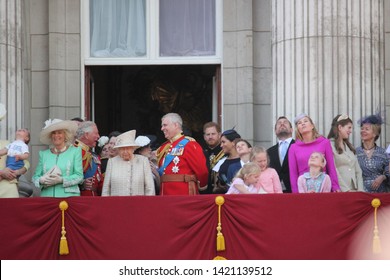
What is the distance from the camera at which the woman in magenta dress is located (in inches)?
686

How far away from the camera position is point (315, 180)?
17.3m

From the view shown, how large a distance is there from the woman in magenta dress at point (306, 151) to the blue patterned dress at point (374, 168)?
2.84ft

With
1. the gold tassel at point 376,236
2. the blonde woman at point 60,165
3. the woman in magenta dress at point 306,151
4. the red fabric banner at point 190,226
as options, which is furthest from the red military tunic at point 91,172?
the gold tassel at point 376,236

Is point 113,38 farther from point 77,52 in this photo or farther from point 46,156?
point 46,156

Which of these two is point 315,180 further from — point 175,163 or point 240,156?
point 175,163

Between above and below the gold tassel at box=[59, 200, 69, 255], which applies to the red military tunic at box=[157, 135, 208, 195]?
above

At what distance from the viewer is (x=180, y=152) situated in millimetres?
18031

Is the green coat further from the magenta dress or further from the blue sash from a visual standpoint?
the magenta dress

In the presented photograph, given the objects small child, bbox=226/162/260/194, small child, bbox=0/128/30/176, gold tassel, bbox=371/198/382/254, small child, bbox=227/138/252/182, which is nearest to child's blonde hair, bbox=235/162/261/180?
small child, bbox=226/162/260/194

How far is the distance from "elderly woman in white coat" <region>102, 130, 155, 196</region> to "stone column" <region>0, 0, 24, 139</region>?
2823mm

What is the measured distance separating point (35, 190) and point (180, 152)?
122 inches

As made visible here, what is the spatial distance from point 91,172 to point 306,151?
3013 millimetres

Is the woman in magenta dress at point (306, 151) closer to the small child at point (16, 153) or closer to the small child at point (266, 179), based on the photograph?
the small child at point (266, 179)

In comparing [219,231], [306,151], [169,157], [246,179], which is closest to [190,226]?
[219,231]
